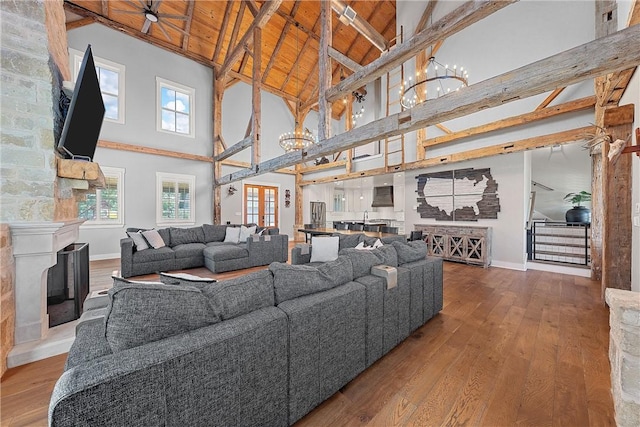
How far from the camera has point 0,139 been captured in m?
1.92

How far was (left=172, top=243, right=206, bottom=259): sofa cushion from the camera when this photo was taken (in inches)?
185

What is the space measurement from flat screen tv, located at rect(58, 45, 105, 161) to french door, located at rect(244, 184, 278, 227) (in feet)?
19.3

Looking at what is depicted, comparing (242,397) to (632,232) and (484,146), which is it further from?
(484,146)

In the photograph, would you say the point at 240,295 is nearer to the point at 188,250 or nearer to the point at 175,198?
the point at 188,250

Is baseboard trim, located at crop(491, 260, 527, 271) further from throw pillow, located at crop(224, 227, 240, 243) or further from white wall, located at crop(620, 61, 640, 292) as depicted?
throw pillow, located at crop(224, 227, 240, 243)

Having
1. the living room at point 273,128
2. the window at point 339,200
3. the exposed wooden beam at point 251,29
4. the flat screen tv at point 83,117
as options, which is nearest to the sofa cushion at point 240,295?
the living room at point 273,128

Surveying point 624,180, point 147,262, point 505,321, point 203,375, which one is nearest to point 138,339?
point 203,375

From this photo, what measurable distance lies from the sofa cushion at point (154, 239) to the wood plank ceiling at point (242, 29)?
15.0 feet

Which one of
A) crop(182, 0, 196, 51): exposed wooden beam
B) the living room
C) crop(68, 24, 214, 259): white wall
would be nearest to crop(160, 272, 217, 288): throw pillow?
the living room

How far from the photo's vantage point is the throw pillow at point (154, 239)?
454 centimetres

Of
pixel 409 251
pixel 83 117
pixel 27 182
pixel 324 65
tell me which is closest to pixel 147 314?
pixel 27 182

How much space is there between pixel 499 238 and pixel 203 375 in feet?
19.7

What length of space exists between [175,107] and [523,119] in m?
8.55

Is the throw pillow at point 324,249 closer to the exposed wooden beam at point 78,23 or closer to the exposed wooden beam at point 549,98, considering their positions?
the exposed wooden beam at point 549,98
